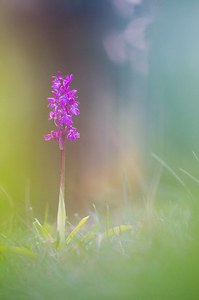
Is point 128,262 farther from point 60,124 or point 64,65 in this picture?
point 64,65

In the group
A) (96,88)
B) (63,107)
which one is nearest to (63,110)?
(63,107)

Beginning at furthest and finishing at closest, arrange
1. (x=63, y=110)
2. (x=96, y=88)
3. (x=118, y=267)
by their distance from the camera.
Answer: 1. (x=96, y=88)
2. (x=63, y=110)
3. (x=118, y=267)

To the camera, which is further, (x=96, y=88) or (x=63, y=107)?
(x=96, y=88)

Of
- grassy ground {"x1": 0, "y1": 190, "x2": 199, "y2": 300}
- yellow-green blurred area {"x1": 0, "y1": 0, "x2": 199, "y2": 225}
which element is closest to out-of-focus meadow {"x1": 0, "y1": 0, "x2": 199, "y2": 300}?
yellow-green blurred area {"x1": 0, "y1": 0, "x2": 199, "y2": 225}

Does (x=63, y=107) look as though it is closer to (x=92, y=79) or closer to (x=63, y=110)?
(x=63, y=110)

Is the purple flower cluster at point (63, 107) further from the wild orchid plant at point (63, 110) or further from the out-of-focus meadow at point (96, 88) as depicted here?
the out-of-focus meadow at point (96, 88)

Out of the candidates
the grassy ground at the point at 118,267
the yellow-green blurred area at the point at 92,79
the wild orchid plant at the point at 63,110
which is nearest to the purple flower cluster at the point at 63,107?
the wild orchid plant at the point at 63,110
